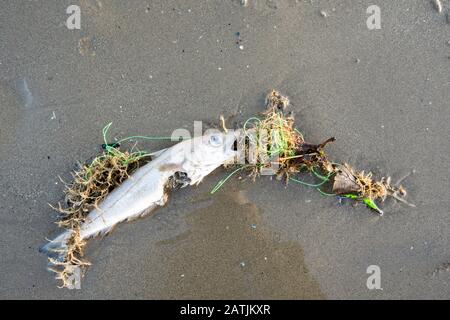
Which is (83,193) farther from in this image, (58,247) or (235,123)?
(235,123)

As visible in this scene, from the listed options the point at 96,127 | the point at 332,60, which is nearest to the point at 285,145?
the point at 332,60

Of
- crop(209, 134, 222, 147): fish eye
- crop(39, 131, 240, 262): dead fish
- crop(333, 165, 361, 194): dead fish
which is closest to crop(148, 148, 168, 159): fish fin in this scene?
crop(39, 131, 240, 262): dead fish

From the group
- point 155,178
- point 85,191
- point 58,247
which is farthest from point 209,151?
point 58,247

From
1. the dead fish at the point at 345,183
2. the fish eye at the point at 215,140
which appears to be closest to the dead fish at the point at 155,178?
the fish eye at the point at 215,140

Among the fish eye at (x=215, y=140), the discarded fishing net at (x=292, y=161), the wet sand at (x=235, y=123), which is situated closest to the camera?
the fish eye at (x=215, y=140)

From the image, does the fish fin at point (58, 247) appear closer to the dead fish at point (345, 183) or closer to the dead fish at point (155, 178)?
the dead fish at point (155, 178)
